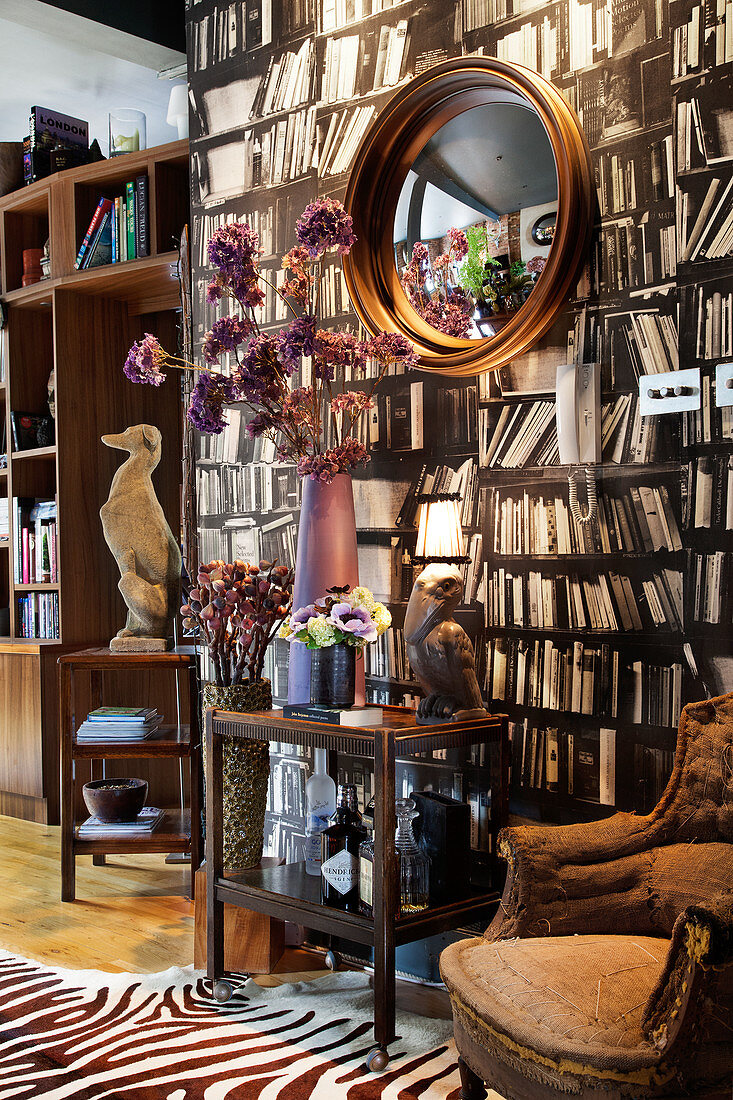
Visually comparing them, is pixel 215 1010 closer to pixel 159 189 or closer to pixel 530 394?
pixel 530 394

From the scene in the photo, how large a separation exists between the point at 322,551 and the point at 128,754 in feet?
4.26

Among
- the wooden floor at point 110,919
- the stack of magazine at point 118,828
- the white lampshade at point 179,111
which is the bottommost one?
the wooden floor at point 110,919

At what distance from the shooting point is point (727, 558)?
2166 mm

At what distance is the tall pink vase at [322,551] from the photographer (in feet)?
8.83

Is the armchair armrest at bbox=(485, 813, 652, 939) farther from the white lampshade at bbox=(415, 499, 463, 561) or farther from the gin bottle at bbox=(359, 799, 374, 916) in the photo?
the white lampshade at bbox=(415, 499, 463, 561)

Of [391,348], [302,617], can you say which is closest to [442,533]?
[302,617]

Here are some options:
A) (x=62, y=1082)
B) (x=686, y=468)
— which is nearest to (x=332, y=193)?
(x=686, y=468)

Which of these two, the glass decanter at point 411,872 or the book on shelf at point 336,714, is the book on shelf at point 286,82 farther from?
the glass decanter at point 411,872

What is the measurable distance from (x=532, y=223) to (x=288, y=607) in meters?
1.22

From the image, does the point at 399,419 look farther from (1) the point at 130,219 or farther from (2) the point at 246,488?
(1) the point at 130,219

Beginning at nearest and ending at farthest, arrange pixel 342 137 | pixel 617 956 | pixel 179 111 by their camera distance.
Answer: pixel 617 956 → pixel 342 137 → pixel 179 111

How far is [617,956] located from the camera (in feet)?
5.81

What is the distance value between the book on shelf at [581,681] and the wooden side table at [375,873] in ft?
0.47

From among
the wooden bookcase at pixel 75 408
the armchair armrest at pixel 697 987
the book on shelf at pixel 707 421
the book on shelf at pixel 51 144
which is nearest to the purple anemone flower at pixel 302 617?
the book on shelf at pixel 707 421
